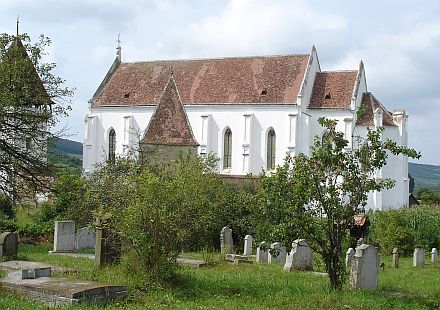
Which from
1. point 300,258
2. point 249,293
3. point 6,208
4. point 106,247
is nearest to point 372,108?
point 6,208

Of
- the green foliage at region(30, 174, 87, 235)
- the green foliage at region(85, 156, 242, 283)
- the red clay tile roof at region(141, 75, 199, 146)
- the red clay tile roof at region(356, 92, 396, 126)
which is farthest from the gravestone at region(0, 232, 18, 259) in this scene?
the red clay tile roof at region(356, 92, 396, 126)

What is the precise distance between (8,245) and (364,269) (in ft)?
31.6

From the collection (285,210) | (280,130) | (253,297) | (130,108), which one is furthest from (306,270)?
(130,108)

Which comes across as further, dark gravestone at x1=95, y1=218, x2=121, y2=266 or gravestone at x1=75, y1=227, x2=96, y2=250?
gravestone at x1=75, y1=227, x2=96, y2=250

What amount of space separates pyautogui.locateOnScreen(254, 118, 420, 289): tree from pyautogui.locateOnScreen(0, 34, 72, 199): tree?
12.6 m

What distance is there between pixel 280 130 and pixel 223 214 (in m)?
18.8

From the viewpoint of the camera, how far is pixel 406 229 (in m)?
29.2

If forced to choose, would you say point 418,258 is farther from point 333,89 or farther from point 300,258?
point 333,89

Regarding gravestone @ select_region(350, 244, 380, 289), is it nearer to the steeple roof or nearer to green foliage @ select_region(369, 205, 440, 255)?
green foliage @ select_region(369, 205, 440, 255)

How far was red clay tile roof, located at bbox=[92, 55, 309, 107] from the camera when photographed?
46.2 meters

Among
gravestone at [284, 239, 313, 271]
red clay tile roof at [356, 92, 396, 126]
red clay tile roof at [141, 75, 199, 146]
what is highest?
red clay tile roof at [356, 92, 396, 126]

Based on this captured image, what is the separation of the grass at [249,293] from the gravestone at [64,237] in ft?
13.5

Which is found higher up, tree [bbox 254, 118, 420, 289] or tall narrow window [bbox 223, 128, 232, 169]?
tall narrow window [bbox 223, 128, 232, 169]

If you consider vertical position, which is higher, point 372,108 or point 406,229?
point 372,108
